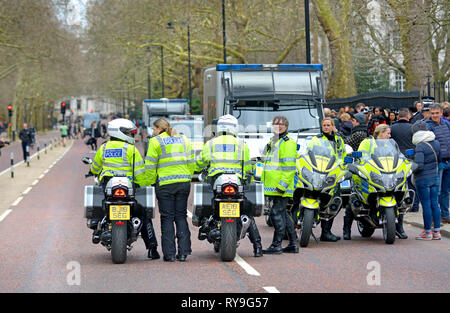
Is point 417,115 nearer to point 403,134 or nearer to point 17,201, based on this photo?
point 403,134

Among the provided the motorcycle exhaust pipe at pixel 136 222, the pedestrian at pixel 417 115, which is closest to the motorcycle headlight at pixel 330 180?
the motorcycle exhaust pipe at pixel 136 222

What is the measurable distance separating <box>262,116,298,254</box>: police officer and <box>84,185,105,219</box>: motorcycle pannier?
2065mm

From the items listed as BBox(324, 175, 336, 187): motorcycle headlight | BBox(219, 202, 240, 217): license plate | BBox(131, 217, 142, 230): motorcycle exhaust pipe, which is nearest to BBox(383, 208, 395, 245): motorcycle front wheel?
BBox(324, 175, 336, 187): motorcycle headlight

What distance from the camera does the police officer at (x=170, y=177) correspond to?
10.8 m

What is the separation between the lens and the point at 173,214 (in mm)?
10953

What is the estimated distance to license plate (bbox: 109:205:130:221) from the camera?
34.6ft

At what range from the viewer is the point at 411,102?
2286cm

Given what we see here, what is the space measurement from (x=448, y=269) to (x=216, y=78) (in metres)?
12.6

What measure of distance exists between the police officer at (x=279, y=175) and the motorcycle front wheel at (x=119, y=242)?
6.25 ft

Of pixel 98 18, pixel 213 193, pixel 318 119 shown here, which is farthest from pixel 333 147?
pixel 98 18

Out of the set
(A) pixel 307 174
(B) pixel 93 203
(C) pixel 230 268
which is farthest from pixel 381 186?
(B) pixel 93 203

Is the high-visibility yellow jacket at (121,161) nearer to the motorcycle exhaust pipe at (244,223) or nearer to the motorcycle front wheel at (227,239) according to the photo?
the motorcycle front wheel at (227,239)

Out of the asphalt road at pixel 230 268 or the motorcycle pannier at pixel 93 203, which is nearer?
the asphalt road at pixel 230 268

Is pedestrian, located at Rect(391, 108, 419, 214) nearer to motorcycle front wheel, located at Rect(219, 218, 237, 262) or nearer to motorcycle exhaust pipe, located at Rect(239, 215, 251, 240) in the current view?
motorcycle exhaust pipe, located at Rect(239, 215, 251, 240)
